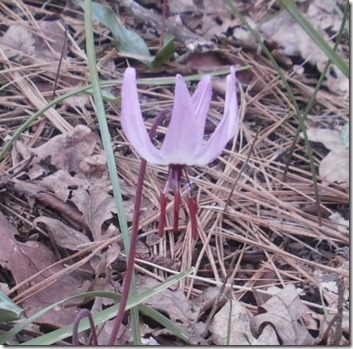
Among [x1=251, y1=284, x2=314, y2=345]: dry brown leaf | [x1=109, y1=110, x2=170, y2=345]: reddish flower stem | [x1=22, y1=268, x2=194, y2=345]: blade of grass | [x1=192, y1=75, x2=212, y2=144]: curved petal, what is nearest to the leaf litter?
[x1=251, y1=284, x2=314, y2=345]: dry brown leaf

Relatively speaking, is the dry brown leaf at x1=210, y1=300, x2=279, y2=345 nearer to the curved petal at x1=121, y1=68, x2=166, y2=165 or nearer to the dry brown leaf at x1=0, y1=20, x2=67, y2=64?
the curved petal at x1=121, y1=68, x2=166, y2=165

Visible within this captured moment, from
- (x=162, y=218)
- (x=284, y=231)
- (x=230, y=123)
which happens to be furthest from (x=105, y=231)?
(x=230, y=123)

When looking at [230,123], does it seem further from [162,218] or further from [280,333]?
[280,333]

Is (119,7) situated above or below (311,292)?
above

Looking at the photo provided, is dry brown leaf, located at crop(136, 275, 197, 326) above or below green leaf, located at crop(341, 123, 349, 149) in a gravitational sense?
below

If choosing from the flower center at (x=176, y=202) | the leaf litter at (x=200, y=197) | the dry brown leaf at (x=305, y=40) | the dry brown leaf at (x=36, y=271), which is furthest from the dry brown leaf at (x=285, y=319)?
the dry brown leaf at (x=305, y=40)

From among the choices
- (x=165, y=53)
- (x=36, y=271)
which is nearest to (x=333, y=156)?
(x=165, y=53)

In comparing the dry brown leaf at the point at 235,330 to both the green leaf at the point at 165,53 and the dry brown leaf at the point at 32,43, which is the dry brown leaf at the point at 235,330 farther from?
the dry brown leaf at the point at 32,43
